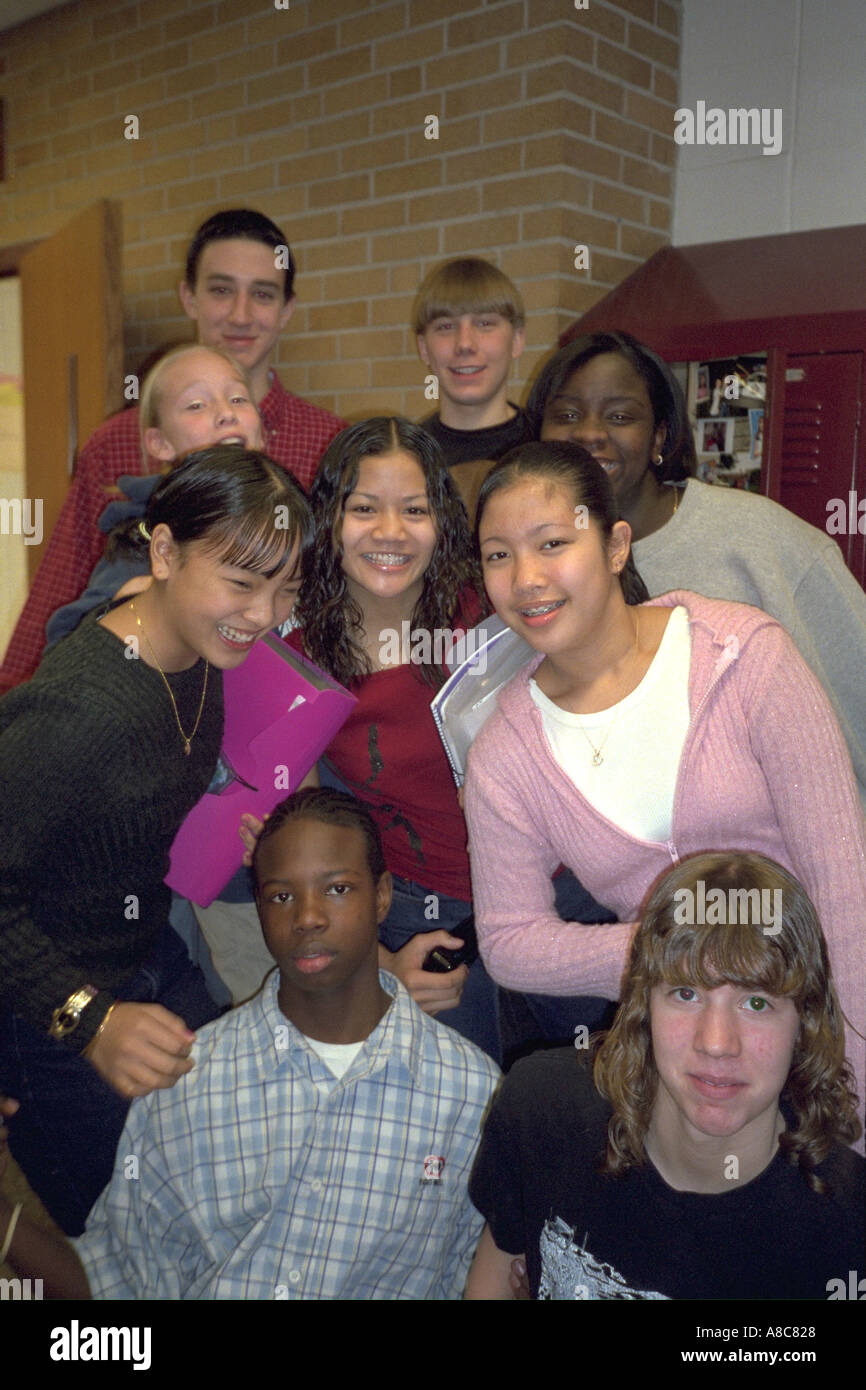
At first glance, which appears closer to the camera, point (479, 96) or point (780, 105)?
point (780, 105)

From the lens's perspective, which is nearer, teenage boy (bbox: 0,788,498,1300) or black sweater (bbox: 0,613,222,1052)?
black sweater (bbox: 0,613,222,1052)

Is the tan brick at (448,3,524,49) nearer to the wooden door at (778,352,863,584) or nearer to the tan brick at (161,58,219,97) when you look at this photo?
the tan brick at (161,58,219,97)

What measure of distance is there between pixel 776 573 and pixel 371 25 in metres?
2.69

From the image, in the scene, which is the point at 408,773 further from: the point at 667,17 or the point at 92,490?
the point at 667,17

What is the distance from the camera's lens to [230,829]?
1930 millimetres

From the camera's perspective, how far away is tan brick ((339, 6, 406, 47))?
3.52 metres

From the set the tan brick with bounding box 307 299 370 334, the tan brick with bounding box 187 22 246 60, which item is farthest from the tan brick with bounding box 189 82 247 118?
the tan brick with bounding box 307 299 370 334

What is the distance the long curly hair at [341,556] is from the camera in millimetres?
2006

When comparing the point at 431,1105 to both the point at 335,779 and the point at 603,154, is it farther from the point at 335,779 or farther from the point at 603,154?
the point at 603,154

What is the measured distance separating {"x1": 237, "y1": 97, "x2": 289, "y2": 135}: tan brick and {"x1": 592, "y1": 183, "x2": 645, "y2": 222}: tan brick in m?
1.27

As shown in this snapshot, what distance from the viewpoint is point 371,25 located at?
11.8 feet

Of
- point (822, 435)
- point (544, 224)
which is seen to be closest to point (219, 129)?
point (544, 224)
